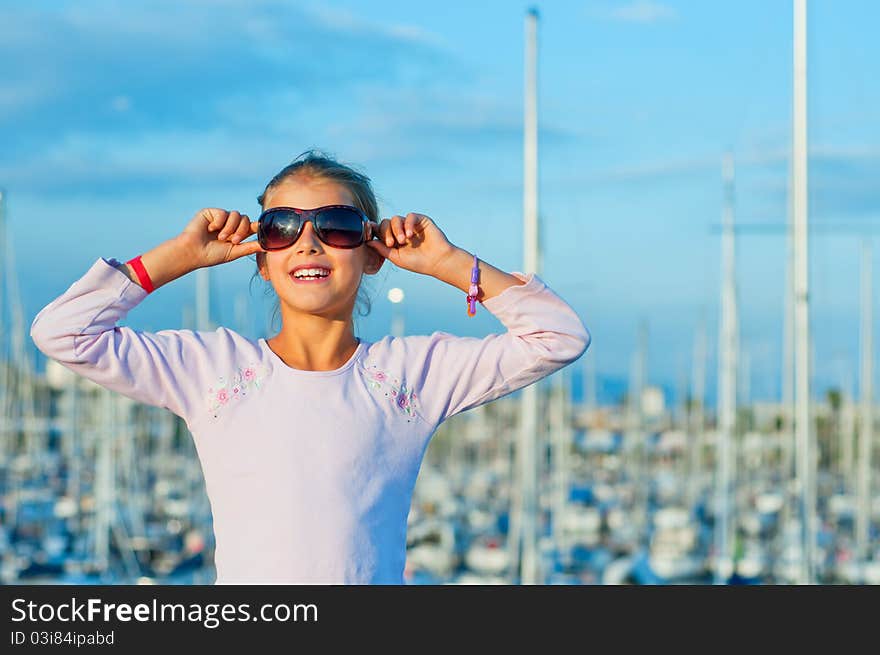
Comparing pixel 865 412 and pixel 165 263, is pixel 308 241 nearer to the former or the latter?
pixel 165 263

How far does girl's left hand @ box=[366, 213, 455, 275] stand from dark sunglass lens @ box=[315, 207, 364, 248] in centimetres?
13

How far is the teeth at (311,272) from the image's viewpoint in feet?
12.2

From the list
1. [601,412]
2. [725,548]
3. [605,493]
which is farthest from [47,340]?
[601,412]

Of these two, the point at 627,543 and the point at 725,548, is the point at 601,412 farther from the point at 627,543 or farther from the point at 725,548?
the point at 725,548

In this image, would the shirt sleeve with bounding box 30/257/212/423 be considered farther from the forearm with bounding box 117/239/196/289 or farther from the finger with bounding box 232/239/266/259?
the finger with bounding box 232/239/266/259

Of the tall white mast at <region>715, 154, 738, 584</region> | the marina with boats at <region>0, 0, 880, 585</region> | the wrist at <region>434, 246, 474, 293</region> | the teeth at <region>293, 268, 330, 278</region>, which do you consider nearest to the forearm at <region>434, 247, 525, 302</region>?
the wrist at <region>434, 246, 474, 293</region>

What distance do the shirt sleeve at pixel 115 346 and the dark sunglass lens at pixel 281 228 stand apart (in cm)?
35

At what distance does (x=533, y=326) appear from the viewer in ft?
12.6

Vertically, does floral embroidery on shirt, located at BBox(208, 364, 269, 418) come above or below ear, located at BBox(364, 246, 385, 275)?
below

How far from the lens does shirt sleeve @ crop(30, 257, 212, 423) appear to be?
3.69 meters

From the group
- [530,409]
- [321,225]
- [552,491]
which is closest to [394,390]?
[321,225]

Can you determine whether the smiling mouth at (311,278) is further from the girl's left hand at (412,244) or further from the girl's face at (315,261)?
the girl's left hand at (412,244)

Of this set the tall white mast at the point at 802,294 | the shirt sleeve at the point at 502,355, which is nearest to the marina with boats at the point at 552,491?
the tall white mast at the point at 802,294
